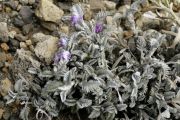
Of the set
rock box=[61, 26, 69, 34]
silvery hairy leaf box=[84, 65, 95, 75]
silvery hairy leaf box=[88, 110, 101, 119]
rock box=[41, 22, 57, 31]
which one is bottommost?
silvery hairy leaf box=[88, 110, 101, 119]

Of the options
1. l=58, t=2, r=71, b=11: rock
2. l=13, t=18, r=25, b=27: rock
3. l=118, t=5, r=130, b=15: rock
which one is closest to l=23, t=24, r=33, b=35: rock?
l=13, t=18, r=25, b=27: rock

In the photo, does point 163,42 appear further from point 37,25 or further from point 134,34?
point 37,25

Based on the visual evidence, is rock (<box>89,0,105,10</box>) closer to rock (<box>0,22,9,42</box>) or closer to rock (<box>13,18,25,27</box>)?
rock (<box>13,18,25,27</box>)

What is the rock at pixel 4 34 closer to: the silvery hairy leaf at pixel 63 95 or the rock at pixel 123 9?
the silvery hairy leaf at pixel 63 95

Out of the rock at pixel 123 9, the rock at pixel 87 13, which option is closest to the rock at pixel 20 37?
the rock at pixel 87 13

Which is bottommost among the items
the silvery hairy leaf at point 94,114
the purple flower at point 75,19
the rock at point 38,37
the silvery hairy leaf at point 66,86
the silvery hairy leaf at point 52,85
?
the silvery hairy leaf at point 94,114

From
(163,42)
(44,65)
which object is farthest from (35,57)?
(163,42)

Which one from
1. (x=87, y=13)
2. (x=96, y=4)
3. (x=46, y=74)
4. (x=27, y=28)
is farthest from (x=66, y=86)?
(x=96, y=4)
